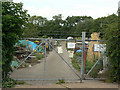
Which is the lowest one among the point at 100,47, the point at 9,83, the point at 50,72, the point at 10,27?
the point at 9,83

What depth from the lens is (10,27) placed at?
6406mm

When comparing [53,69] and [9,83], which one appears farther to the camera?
[53,69]

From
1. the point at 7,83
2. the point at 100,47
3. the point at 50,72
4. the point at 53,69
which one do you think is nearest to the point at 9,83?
the point at 7,83

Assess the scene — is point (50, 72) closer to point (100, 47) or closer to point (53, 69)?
point (53, 69)

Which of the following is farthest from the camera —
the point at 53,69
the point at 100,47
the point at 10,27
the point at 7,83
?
the point at 53,69

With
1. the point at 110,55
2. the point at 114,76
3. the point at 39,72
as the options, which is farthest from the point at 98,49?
the point at 39,72

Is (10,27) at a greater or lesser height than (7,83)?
greater

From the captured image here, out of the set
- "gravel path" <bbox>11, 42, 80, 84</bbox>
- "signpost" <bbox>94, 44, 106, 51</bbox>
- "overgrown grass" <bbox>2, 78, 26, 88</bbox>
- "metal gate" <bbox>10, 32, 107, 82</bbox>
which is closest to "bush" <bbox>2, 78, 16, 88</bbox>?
"overgrown grass" <bbox>2, 78, 26, 88</bbox>

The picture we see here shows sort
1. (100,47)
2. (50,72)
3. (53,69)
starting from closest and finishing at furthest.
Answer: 1. (100,47)
2. (50,72)
3. (53,69)

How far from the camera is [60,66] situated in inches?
393

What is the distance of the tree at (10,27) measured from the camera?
6332 mm

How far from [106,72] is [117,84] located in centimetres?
78

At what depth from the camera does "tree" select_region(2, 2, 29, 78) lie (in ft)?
20.8

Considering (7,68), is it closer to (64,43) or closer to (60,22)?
(64,43)
